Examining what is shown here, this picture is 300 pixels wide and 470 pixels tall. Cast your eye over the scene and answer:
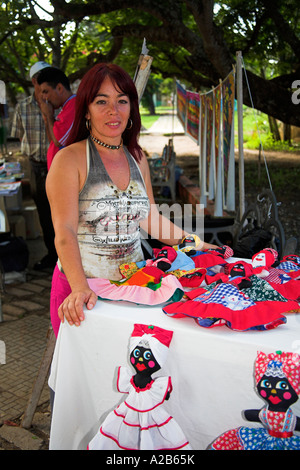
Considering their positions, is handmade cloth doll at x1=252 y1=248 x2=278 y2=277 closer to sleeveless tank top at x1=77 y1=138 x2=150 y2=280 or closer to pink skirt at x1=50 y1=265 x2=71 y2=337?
sleeveless tank top at x1=77 y1=138 x2=150 y2=280

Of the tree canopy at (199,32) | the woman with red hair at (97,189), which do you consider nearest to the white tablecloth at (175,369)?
the woman with red hair at (97,189)

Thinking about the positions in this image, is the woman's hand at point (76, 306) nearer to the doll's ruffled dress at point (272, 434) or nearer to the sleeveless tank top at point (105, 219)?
the sleeveless tank top at point (105, 219)

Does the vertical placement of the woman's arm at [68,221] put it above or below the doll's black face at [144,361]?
above

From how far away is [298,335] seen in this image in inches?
66.1

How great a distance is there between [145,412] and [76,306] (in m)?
0.47

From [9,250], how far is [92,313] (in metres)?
3.71

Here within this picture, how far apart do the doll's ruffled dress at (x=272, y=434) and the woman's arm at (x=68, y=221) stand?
0.73m

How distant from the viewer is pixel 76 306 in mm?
1833

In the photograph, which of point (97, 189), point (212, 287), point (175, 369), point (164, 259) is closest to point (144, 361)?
point (175, 369)

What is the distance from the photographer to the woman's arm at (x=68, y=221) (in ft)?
6.18

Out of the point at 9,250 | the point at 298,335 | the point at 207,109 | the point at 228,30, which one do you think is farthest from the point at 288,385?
the point at 228,30

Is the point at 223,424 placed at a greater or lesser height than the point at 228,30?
lesser

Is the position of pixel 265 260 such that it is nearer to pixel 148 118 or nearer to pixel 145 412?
pixel 145 412

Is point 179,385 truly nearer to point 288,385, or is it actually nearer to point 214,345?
point 214,345
